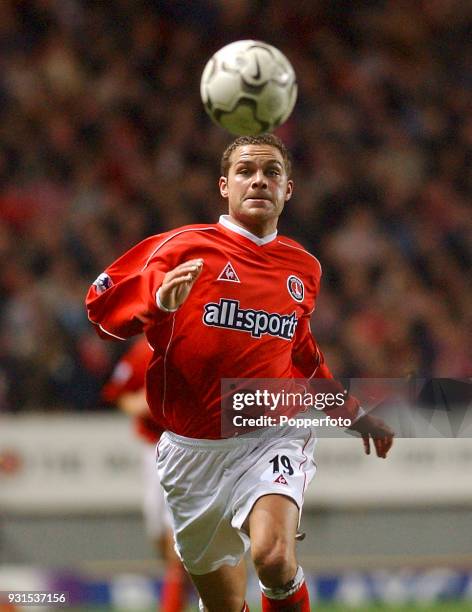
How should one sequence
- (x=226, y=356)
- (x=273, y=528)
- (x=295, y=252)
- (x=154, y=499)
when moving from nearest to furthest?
(x=273, y=528) → (x=226, y=356) → (x=295, y=252) → (x=154, y=499)

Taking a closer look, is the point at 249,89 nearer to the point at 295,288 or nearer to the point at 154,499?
the point at 295,288

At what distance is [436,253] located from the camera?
11070 mm

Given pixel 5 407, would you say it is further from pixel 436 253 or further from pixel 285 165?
pixel 285 165

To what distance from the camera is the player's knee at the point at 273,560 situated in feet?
14.0

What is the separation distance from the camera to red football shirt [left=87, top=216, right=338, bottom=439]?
4586 millimetres

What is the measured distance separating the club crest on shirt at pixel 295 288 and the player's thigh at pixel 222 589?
1073 millimetres

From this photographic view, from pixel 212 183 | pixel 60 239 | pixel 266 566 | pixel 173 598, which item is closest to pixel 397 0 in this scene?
pixel 212 183

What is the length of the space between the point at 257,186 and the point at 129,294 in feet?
2.17

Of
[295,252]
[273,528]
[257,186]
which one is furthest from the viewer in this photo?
[295,252]

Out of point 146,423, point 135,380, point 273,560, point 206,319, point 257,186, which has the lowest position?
point 273,560

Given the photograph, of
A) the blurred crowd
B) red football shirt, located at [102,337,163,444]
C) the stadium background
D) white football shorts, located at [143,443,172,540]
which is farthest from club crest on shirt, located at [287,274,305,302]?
the blurred crowd

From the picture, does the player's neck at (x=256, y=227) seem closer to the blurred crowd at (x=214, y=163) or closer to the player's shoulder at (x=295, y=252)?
the player's shoulder at (x=295, y=252)

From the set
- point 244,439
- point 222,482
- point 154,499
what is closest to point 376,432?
point 244,439

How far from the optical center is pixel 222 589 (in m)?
4.75
